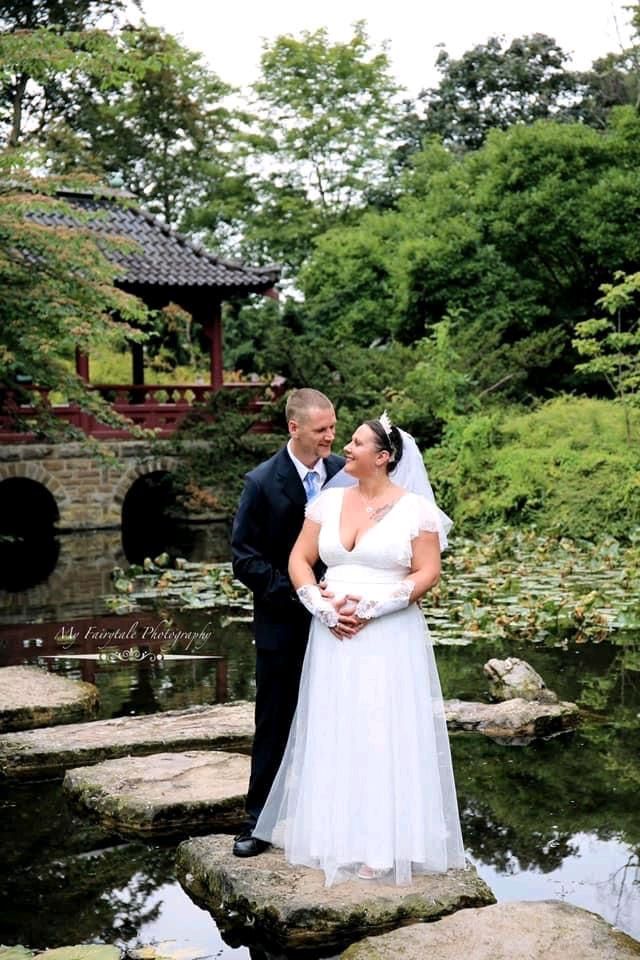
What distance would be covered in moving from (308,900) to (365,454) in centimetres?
157

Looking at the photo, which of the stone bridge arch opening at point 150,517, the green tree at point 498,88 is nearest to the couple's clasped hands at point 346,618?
the stone bridge arch opening at point 150,517

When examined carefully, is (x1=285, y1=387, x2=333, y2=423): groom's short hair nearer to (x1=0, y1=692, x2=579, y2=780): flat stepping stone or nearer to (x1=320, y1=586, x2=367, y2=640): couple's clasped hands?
(x1=320, y1=586, x2=367, y2=640): couple's clasped hands

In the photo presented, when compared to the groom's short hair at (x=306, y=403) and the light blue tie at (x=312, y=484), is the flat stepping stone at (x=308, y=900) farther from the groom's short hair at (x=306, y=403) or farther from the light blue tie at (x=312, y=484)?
the groom's short hair at (x=306, y=403)

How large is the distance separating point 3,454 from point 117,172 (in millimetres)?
17780

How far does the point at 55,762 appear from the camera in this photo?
6.61 metres

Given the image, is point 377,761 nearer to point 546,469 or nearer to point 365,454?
point 365,454

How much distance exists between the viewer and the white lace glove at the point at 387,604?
442cm

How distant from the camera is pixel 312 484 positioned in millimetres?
4871

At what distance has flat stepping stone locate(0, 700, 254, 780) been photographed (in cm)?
659

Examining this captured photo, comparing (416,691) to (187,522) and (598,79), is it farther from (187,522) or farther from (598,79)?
(598,79)

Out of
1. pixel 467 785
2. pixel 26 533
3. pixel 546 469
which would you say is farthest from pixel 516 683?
pixel 26 533

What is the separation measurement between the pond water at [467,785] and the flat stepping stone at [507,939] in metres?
0.36

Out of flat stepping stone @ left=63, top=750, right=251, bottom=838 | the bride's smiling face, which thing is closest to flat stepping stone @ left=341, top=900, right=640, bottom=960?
the bride's smiling face

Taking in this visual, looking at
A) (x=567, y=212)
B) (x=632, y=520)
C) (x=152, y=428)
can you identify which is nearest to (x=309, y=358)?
(x=152, y=428)
